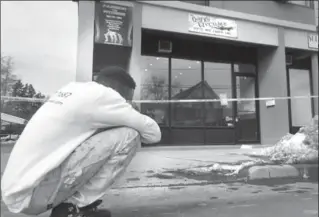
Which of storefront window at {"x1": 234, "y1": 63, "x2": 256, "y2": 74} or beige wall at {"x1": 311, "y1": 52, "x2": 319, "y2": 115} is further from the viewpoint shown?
storefront window at {"x1": 234, "y1": 63, "x2": 256, "y2": 74}

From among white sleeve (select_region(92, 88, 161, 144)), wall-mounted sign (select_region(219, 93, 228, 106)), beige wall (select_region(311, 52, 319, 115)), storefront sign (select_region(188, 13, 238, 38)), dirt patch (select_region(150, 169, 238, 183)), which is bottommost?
dirt patch (select_region(150, 169, 238, 183))

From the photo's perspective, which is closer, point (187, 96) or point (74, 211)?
point (74, 211)

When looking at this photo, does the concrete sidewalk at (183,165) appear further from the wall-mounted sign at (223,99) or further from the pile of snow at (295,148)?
the wall-mounted sign at (223,99)

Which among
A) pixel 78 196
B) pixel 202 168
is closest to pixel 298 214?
pixel 202 168

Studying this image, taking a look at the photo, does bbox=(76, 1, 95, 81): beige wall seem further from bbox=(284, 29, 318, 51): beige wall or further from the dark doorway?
bbox=(284, 29, 318, 51): beige wall

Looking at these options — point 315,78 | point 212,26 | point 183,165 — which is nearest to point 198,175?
point 183,165

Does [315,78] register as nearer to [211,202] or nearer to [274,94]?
[274,94]

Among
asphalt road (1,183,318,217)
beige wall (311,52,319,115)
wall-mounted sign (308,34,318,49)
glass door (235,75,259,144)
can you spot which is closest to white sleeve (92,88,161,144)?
asphalt road (1,183,318,217)
